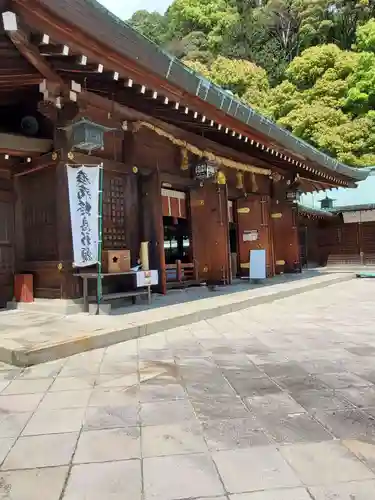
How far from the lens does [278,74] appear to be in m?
31.0

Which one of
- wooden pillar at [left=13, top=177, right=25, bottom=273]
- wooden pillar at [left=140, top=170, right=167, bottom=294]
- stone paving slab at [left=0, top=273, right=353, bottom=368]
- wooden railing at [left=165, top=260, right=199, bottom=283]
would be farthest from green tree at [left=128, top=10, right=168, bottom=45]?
stone paving slab at [left=0, top=273, right=353, bottom=368]

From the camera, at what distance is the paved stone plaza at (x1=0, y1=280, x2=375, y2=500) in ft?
5.87

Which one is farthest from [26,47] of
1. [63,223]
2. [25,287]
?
[25,287]

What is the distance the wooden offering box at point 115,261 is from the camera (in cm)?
628

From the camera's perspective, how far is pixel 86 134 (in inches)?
222

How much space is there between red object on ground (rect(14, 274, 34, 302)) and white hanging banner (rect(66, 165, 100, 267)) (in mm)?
1220

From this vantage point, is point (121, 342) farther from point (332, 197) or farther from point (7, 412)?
point (332, 197)

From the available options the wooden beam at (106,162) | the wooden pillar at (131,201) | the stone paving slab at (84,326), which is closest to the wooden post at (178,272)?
the stone paving slab at (84,326)

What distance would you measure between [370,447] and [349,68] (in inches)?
1071

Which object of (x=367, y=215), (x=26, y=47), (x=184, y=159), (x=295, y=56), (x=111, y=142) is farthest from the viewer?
(x=295, y=56)

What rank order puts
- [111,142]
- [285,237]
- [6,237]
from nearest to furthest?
[6,237] < [111,142] < [285,237]

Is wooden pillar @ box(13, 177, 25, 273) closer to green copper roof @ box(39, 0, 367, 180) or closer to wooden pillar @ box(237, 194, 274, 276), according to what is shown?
green copper roof @ box(39, 0, 367, 180)

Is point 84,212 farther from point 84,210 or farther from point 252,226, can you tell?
point 252,226

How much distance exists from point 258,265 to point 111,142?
16.1ft
